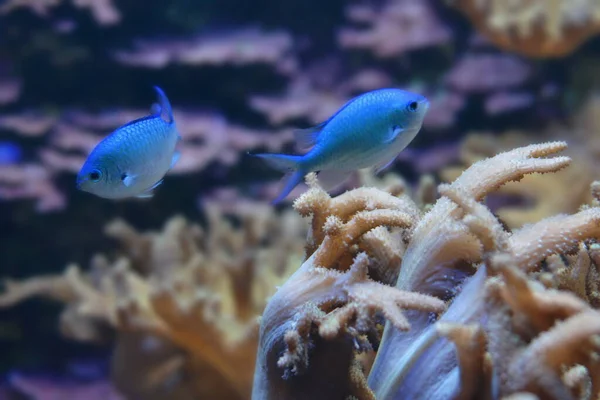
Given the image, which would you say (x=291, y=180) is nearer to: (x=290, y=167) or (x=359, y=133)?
(x=290, y=167)

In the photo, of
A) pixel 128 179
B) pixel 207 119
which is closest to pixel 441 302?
pixel 128 179

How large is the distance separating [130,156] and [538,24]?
3.13 meters

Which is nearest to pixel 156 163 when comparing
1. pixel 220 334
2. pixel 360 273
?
pixel 360 273

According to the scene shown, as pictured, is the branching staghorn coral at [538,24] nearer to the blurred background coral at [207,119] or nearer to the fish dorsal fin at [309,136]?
the blurred background coral at [207,119]

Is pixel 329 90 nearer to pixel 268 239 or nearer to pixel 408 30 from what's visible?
pixel 408 30

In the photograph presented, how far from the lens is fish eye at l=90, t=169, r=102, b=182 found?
146 cm

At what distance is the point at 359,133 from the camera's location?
1.34 meters

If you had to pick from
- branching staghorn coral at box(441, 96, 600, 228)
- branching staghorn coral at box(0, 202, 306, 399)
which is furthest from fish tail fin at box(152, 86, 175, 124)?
branching staghorn coral at box(441, 96, 600, 228)

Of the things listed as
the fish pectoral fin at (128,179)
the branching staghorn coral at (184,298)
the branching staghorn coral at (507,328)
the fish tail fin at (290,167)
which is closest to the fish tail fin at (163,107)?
the fish pectoral fin at (128,179)

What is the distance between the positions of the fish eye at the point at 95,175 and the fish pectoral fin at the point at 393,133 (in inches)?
30.7

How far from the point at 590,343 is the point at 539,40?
3399 mm

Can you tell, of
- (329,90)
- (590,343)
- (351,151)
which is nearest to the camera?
(590,343)

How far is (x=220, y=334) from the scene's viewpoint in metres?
2.40

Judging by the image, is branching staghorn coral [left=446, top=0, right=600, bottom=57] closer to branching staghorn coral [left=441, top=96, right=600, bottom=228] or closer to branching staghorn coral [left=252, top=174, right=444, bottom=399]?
branching staghorn coral [left=441, top=96, right=600, bottom=228]
